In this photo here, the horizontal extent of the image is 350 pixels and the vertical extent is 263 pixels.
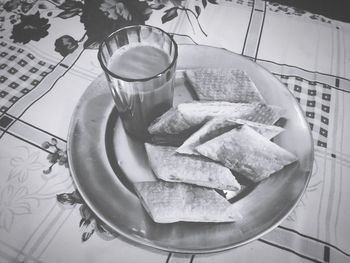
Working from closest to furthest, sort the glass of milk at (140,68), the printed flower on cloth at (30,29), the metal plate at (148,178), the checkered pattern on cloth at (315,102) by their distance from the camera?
the metal plate at (148,178)
the glass of milk at (140,68)
the checkered pattern on cloth at (315,102)
the printed flower on cloth at (30,29)

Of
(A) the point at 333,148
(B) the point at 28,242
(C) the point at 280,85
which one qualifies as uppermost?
(C) the point at 280,85

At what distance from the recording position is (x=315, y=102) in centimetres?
92

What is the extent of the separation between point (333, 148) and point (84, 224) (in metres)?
0.72

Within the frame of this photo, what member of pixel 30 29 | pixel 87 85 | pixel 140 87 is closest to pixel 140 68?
pixel 140 87

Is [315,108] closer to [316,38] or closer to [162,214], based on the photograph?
[316,38]

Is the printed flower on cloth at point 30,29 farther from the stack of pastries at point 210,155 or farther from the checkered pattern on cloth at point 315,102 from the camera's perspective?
the checkered pattern on cloth at point 315,102

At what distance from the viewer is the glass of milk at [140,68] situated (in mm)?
734

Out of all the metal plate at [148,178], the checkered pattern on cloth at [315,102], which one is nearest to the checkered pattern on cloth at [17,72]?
the metal plate at [148,178]

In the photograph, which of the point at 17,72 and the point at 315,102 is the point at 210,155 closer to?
the point at 315,102

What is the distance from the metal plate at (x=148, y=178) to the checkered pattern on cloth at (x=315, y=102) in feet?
0.39

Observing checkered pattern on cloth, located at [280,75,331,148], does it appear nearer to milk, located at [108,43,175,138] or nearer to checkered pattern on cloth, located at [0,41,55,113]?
milk, located at [108,43,175,138]

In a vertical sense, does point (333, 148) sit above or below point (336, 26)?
below

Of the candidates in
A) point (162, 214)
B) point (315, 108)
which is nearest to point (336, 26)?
point (315, 108)

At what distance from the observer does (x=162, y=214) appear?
62cm
